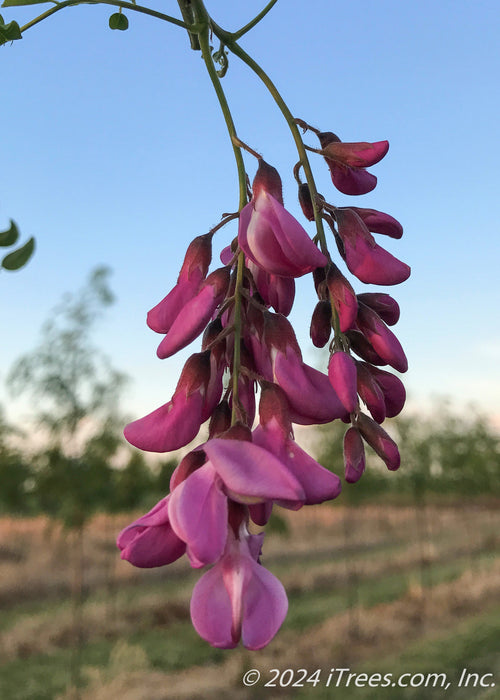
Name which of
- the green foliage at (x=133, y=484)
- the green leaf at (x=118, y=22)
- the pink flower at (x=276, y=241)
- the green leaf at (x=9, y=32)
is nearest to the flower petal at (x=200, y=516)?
the pink flower at (x=276, y=241)

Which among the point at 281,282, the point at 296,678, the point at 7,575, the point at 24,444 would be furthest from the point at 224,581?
the point at 7,575

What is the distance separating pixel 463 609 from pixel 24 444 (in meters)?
10.8

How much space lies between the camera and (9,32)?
50.6 inches

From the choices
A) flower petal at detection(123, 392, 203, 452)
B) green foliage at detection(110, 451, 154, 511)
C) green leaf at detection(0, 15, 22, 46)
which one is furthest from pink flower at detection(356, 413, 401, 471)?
green foliage at detection(110, 451, 154, 511)

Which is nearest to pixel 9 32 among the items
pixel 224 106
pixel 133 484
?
pixel 224 106

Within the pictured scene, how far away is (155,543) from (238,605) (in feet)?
0.35

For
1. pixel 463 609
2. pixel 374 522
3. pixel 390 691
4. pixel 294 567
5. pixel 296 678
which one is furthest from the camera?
pixel 374 522

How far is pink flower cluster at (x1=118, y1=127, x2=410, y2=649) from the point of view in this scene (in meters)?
0.76

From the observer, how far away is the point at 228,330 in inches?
35.4

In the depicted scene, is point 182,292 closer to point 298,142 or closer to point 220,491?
point 298,142

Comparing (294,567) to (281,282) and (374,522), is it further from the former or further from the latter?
(281,282)

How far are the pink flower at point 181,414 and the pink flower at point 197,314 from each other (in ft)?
0.09

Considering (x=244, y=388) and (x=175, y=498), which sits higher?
(x=244, y=388)

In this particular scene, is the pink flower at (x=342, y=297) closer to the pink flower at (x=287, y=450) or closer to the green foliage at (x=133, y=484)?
the pink flower at (x=287, y=450)
